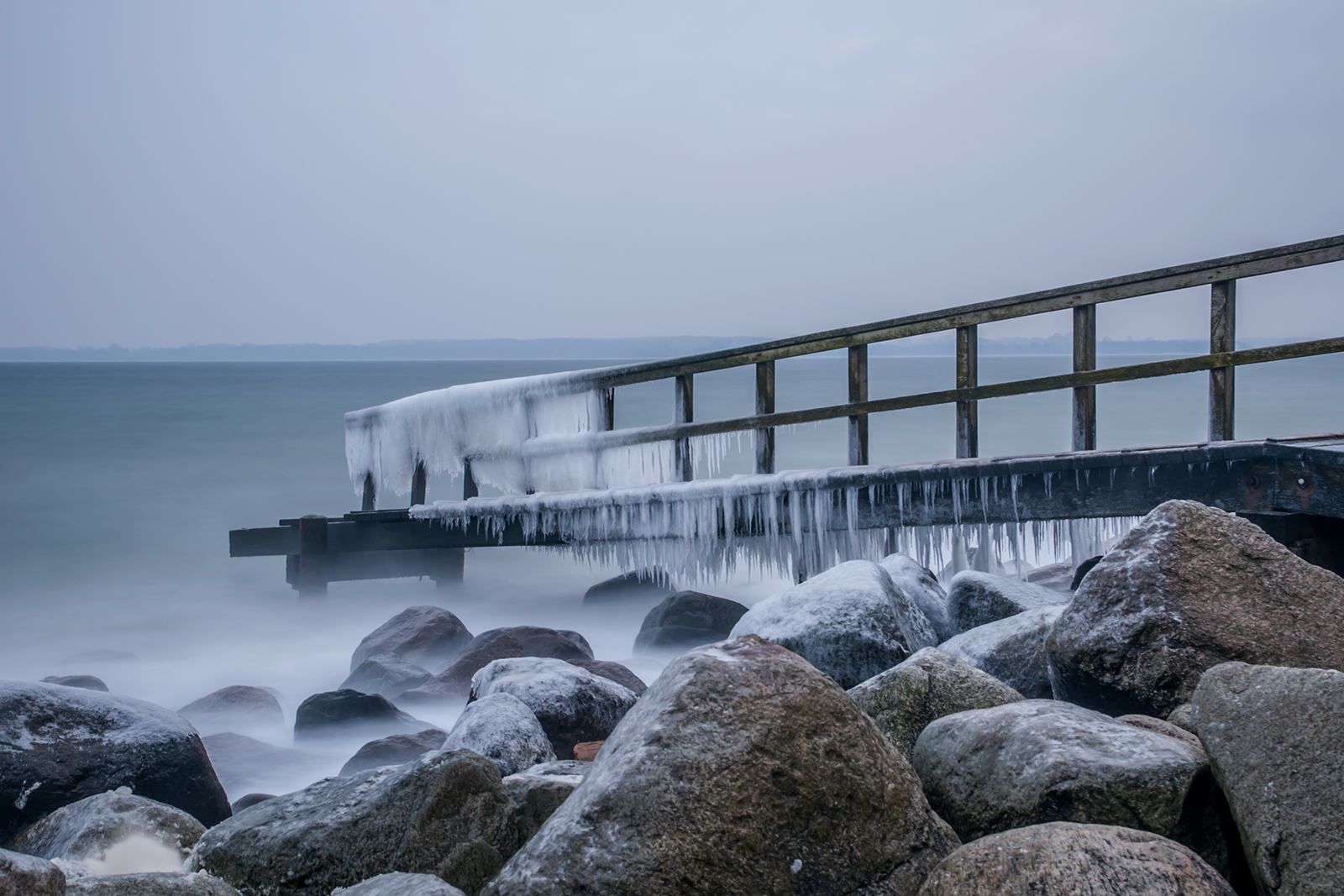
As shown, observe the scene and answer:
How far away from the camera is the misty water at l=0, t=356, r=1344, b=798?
938 centimetres

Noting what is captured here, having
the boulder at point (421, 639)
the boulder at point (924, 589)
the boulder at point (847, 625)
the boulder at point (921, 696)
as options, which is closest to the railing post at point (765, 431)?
the boulder at point (924, 589)

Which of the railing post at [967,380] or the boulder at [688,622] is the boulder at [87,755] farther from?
the railing post at [967,380]

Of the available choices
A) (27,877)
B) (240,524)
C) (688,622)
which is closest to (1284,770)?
(27,877)

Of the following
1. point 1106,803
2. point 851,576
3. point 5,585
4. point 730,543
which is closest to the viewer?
point 1106,803

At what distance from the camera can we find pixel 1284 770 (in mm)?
1930

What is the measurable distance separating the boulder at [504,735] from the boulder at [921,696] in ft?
4.39

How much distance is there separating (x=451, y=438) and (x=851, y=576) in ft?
16.3

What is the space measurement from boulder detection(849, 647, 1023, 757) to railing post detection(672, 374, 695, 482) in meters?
4.20

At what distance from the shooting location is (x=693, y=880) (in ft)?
6.11

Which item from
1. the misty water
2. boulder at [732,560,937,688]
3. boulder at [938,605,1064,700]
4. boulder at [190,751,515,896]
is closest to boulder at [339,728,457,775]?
the misty water

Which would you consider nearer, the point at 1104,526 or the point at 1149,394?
the point at 1104,526

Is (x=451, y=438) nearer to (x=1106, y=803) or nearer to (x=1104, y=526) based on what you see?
(x=1104, y=526)

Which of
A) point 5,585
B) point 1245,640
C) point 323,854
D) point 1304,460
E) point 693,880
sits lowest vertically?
point 5,585

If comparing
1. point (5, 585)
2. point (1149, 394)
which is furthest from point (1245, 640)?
point (1149, 394)
